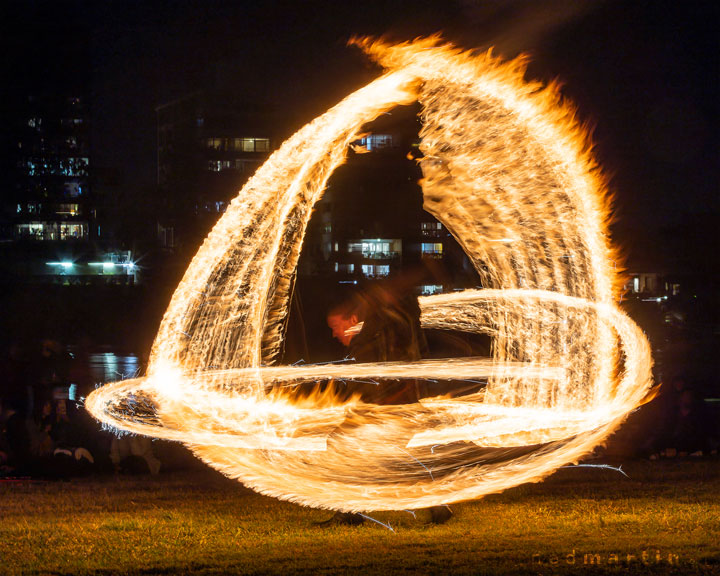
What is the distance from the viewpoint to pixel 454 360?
10000mm

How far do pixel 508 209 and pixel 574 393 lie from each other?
203 centimetres

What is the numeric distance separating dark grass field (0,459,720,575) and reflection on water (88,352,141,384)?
1057 centimetres

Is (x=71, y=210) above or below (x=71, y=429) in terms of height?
above

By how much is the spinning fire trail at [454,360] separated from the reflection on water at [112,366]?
10971mm

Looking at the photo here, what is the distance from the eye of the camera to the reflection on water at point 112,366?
68.7 ft

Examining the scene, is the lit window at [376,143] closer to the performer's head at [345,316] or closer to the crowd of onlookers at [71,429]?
the performer's head at [345,316]

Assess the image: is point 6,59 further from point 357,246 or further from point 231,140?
point 231,140

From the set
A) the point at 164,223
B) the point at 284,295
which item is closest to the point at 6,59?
the point at 164,223

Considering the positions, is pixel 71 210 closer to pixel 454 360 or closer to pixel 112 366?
pixel 112 366

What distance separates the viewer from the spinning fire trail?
6906 millimetres

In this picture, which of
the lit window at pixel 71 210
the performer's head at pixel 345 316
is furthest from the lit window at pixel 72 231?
the performer's head at pixel 345 316

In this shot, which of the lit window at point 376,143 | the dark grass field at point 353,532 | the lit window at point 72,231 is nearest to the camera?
the dark grass field at point 353,532

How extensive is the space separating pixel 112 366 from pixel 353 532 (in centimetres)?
1850

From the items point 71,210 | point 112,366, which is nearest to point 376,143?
point 112,366
